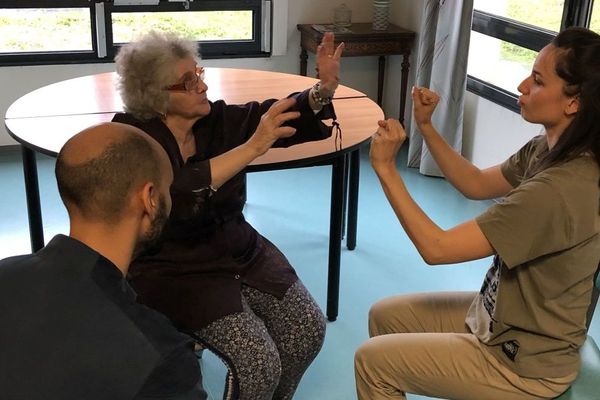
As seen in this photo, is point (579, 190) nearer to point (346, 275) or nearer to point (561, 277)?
point (561, 277)

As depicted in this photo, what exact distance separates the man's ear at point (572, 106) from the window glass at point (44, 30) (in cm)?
337

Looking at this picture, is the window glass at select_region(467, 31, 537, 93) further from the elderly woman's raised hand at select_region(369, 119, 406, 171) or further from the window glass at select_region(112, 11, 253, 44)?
the elderly woman's raised hand at select_region(369, 119, 406, 171)

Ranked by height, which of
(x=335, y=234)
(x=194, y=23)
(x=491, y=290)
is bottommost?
(x=335, y=234)

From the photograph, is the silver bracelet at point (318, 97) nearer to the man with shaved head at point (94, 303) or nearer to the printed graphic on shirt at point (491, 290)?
the printed graphic on shirt at point (491, 290)

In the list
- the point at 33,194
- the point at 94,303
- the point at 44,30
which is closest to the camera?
the point at 94,303

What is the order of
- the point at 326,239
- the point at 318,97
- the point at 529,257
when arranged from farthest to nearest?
the point at 326,239 < the point at 318,97 < the point at 529,257

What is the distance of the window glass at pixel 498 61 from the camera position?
3785mm

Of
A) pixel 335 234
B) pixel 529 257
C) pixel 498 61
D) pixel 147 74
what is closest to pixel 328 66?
pixel 147 74

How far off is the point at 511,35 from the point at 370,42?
36.4 inches

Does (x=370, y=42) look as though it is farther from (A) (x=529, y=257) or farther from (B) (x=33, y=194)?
(A) (x=529, y=257)

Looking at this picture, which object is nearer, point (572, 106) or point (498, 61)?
point (572, 106)

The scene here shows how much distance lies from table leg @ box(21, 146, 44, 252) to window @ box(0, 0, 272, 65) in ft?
5.70

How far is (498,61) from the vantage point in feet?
13.3

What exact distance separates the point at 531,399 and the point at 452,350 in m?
0.19
